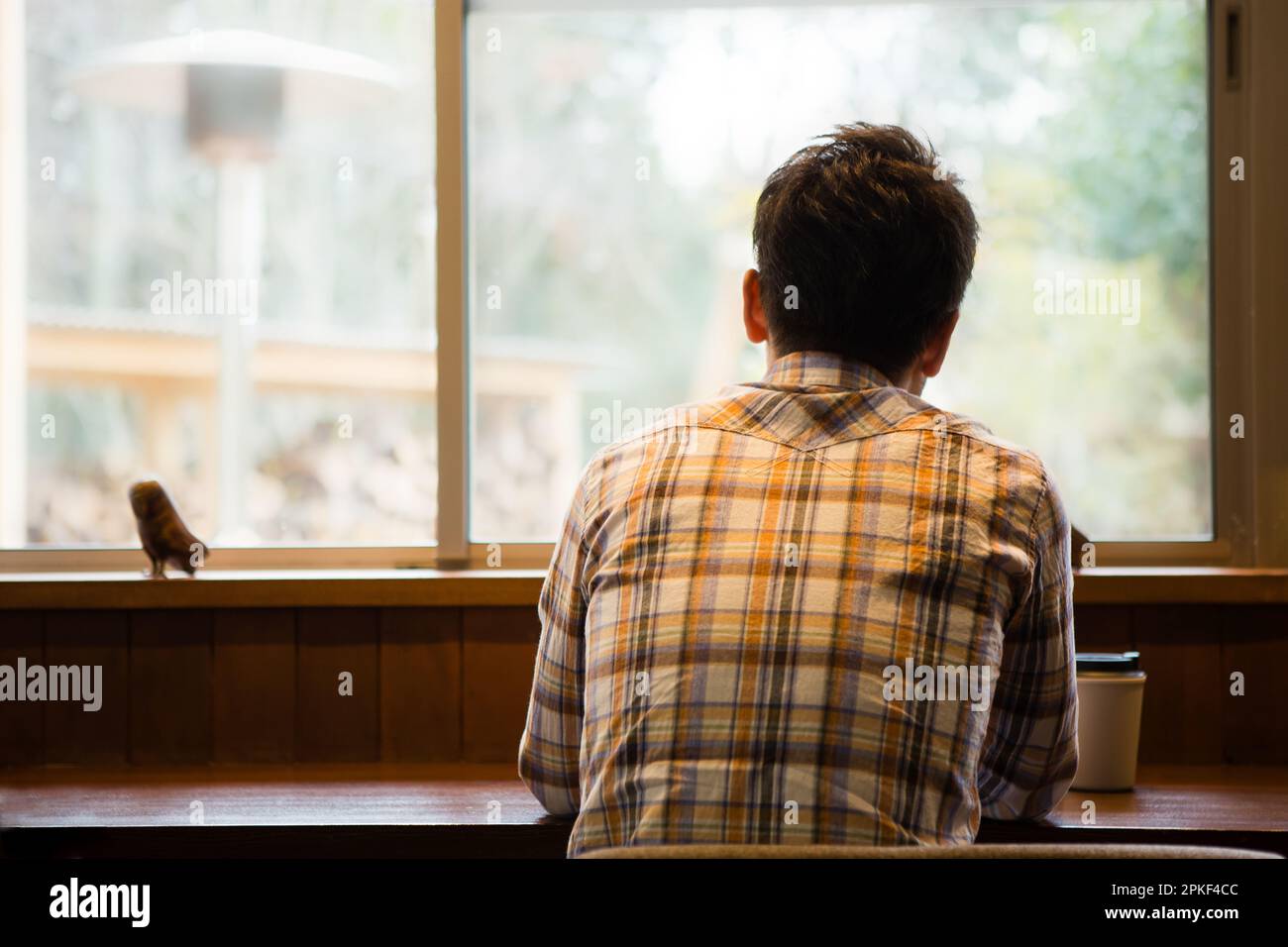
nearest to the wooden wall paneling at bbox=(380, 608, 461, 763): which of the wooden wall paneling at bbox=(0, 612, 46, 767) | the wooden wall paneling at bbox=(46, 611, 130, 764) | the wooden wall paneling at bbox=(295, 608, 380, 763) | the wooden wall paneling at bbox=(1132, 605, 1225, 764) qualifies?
the wooden wall paneling at bbox=(295, 608, 380, 763)

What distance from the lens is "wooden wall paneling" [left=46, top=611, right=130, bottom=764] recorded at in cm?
186

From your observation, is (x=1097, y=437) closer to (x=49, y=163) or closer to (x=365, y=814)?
(x=365, y=814)

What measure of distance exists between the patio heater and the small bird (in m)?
0.18

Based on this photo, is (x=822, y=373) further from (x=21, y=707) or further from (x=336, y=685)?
(x=21, y=707)

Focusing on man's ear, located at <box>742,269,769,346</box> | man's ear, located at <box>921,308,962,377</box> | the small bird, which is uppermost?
man's ear, located at <box>742,269,769,346</box>

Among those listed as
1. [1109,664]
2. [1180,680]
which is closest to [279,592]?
[1109,664]

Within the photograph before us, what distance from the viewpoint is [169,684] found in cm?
187

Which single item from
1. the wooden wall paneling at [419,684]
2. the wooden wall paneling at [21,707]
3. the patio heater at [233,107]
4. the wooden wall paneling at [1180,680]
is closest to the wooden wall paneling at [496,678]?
the wooden wall paneling at [419,684]

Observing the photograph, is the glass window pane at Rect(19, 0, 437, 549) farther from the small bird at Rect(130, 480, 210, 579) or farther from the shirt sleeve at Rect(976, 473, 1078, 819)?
the shirt sleeve at Rect(976, 473, 1078, 819)

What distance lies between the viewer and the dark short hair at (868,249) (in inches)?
45.9

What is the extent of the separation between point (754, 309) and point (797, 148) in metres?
0.92

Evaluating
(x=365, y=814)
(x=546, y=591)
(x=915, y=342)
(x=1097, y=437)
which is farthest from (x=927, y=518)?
(x=1097, y=437)

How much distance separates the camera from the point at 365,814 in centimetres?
147

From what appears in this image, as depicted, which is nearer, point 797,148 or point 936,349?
point 936,349
